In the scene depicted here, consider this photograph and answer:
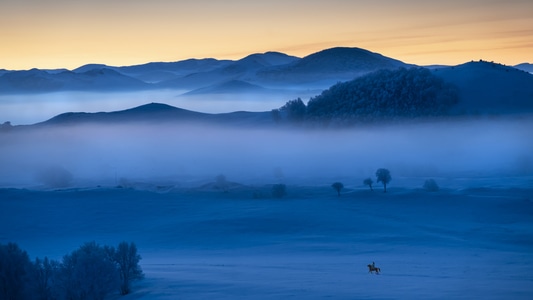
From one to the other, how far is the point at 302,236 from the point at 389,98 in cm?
6084

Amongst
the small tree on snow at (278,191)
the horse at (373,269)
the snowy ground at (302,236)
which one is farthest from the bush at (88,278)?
the small tree on snow at (278,191)

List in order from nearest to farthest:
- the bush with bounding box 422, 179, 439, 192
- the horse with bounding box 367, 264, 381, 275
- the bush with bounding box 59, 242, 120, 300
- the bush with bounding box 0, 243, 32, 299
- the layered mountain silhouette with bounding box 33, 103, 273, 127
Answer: the bush with bounding box 59, 242, 120, 300
the bush with bounding box 0, 243, 32, 299
the horse with bounding box 367, 264, 381, 275
the bush with bounding box 422, 179, 439, 192
the layered mountain silhouette with bounding box 33, 103, 273, 127

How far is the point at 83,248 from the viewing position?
25.2 metres

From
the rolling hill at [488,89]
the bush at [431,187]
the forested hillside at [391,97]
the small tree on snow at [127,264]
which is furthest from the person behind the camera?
the rolling hill at [488,89]

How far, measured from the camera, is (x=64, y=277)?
2391 cm

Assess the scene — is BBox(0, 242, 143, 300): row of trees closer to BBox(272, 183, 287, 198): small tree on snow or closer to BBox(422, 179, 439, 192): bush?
BBox(272, 183, 287, 198): small tree on snow

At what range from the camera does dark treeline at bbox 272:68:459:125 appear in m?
95.9


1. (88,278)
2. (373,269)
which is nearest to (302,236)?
(373,269)

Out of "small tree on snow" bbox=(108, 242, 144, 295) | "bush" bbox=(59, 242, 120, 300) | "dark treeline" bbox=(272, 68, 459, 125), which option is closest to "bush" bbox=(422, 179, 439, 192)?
"small tree on snow" bbox=(108, 242, 144, 295)

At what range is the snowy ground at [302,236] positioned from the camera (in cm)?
2364

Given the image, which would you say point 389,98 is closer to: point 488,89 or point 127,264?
point 488,89

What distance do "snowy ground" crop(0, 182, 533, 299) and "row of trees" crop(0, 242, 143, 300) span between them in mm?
905

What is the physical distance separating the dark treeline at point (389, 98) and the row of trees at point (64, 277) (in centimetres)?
7413

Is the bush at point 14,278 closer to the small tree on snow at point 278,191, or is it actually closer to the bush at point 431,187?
the small tree on snow at point 278,191
